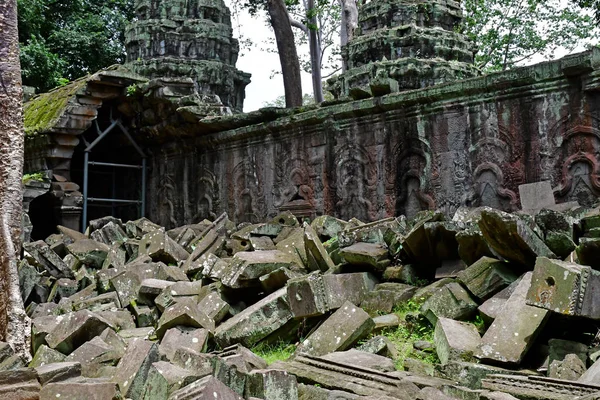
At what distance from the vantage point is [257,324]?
5004 mm

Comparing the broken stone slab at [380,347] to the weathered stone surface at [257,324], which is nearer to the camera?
the broken stone slab at [380,347]

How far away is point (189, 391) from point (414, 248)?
106 inches

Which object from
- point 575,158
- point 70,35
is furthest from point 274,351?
point 70,35

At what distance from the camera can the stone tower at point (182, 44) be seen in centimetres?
1420

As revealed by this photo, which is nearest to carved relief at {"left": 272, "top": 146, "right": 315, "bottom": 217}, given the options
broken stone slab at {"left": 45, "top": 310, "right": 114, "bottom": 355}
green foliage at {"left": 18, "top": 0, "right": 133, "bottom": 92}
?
broken stone slab at {"left": 45, "top": 310, "right": 114, "bottom": 355}

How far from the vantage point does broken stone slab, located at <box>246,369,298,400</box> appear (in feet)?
11.7

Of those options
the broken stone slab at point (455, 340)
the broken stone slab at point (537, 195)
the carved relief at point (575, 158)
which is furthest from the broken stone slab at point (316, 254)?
the carved relief at point (575, 158)

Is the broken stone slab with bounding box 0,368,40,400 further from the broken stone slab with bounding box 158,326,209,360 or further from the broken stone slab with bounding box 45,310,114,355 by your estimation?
the broken stone slab with bounding box 45,310,114,355

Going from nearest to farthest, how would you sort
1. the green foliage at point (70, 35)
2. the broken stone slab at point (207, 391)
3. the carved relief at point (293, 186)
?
the broken stone slab at point (207, 391)
the carved relief at point (293, 186)
the green foliage at point (70, 35)

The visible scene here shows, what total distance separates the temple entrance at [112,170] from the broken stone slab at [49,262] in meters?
4.37

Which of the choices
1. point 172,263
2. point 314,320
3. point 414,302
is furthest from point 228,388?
point 172,263

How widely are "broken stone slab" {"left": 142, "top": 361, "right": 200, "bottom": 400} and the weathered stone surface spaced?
115 cm

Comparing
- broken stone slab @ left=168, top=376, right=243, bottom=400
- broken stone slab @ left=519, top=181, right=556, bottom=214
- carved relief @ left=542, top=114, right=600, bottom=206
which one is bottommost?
broken stone slab @ left=168, top=376, right=243, bottom=400

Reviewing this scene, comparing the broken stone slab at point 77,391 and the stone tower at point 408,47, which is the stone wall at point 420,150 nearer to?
the stone tower at point 408,47
